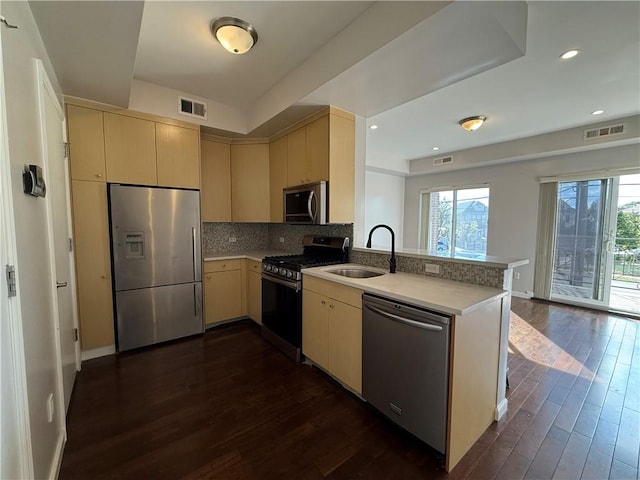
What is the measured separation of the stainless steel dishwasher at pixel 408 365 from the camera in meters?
1.51

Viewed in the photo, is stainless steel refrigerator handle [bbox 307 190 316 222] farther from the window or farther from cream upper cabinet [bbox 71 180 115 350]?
the window

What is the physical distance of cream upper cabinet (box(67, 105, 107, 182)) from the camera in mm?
2523

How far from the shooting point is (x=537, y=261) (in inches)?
195

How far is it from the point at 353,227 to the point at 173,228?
6.60ft

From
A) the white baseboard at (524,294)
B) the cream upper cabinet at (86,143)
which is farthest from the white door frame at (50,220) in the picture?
the white baseboard at (524,294)

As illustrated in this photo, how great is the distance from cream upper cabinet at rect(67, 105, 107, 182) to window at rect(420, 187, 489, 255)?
5713 millimetres

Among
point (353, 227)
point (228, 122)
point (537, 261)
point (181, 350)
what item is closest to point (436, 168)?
point (537, 261)

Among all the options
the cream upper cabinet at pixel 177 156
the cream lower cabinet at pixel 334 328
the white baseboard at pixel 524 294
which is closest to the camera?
the cream lower cabinet at pixel 334 328

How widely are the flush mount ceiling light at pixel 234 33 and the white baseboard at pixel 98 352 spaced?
309 centimetres

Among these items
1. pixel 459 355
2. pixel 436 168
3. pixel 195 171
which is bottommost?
pixel 459 355

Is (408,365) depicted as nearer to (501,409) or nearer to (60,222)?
(501,409)

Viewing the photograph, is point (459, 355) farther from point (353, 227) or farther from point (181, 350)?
point (181, 350)

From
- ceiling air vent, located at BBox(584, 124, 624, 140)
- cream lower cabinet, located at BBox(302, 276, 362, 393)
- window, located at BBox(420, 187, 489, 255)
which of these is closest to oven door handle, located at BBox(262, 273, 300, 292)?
cream lower cabinet, located at BBox(302, 276, 362, 393)

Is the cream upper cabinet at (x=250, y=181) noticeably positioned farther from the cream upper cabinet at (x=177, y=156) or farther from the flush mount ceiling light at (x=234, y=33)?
the flush mount ceiling light at (x=234, y=33)
